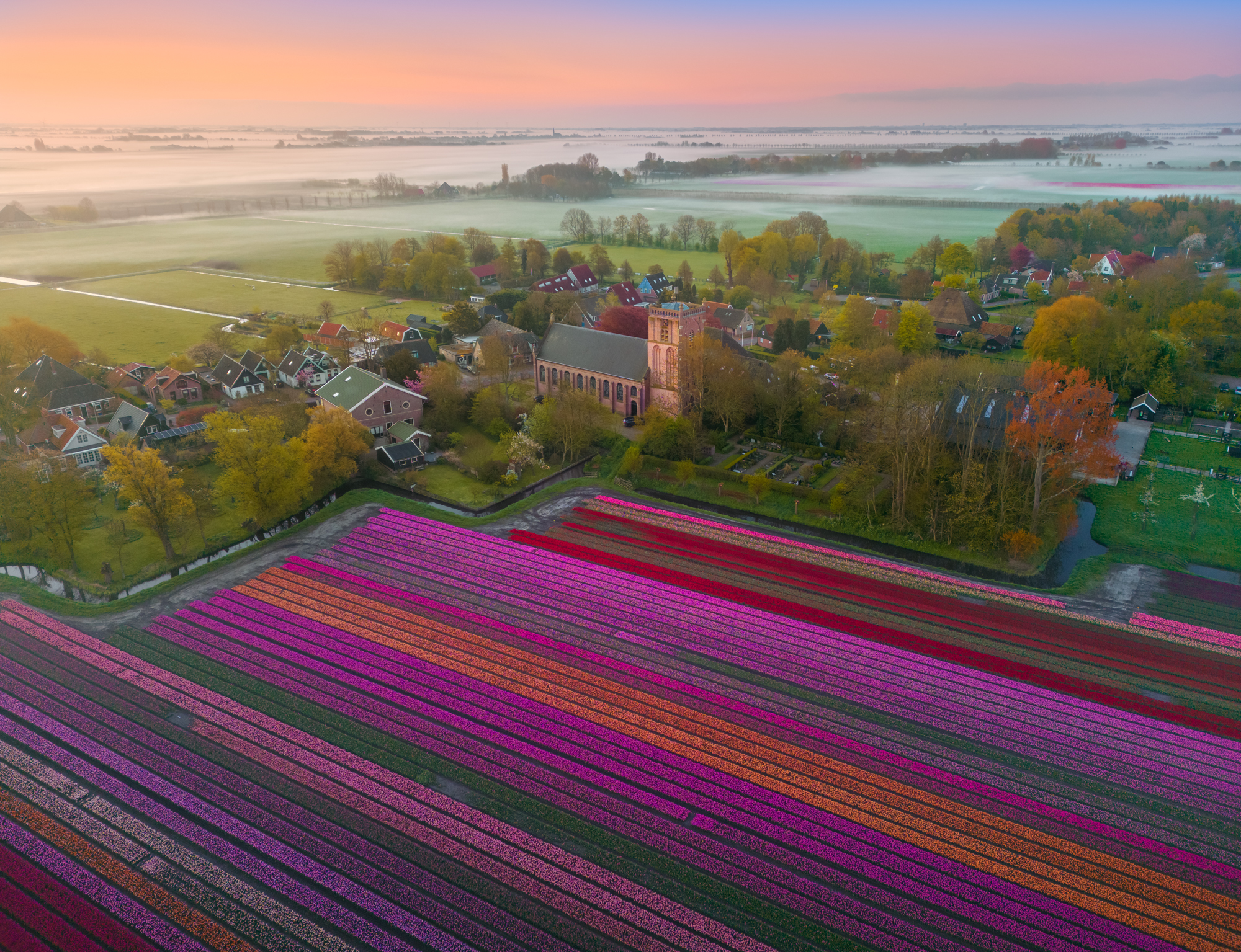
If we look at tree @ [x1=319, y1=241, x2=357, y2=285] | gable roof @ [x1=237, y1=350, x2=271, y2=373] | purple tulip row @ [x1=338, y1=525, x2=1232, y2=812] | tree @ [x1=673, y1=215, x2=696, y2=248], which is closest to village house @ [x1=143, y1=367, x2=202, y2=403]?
gable roof @ [x1=237, y1=350, x2=271, y2=373]

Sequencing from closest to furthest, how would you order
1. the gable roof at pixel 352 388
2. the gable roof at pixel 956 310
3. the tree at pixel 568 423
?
the tree at pixel 568 423, the gable roof at pixel 352 388, the gable roof at pixel 956 310

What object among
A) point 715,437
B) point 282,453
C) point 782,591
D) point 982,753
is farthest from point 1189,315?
point 282,453

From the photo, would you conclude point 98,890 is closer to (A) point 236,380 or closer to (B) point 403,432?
(B) point 403,432

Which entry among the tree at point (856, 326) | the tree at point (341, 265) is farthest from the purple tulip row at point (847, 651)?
the tree at point (341, 265)

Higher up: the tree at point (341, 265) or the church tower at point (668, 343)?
the tree at point (341, 265)

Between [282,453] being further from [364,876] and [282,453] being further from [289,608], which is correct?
[364,876]

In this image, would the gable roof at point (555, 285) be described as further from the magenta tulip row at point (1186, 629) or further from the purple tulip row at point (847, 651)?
the magenta tulip row at point (1186, 629)

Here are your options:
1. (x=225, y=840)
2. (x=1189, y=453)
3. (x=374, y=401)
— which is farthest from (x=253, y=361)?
(x=1189, y=453)
